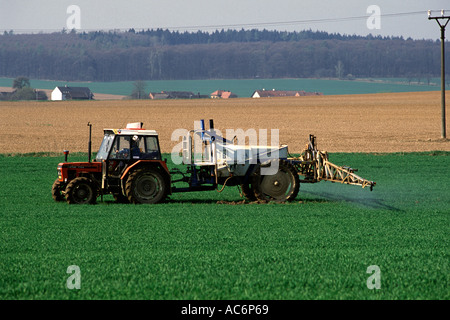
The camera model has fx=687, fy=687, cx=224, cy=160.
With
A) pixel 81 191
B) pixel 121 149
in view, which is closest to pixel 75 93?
pixel 81 191

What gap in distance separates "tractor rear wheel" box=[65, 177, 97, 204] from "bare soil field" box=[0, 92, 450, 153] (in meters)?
21.8

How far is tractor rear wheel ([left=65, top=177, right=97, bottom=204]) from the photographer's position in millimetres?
17938

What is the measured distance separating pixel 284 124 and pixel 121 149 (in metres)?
43.0


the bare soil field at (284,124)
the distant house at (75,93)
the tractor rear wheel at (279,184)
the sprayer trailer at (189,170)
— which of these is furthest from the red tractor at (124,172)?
the distant house at (75,93)

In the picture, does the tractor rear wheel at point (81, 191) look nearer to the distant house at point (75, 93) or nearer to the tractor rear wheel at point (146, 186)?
the tractor rear wheel at point (146, 186)

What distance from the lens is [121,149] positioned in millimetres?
18109

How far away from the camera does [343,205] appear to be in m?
18.6

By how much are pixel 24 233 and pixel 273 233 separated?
4.89 meters

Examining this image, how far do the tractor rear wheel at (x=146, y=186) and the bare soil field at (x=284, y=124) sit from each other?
22.0 metres

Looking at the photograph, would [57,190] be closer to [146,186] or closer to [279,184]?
[146,186]

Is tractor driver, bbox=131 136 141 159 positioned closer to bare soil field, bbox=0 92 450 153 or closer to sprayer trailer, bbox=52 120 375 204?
sprayer trailer, bbox=52 120 375 204

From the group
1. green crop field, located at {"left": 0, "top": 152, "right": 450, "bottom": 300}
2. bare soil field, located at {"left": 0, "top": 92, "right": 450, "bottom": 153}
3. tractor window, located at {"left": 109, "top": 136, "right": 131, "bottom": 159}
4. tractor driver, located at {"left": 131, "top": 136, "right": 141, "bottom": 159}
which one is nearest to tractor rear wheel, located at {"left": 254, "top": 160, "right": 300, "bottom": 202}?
green crop field, located at {"left": 0, "top": 152, "right": 450, "bottom": 300}

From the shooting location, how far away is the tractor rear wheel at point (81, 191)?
706 inches
